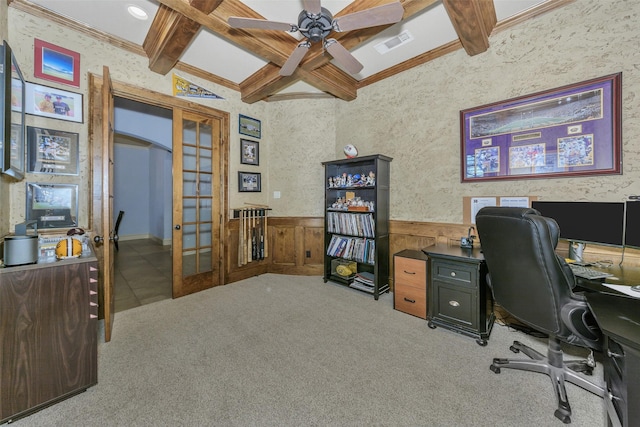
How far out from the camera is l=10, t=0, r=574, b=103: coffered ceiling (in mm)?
2189

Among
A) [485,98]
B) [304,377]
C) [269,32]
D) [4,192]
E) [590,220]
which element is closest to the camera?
[304,377]

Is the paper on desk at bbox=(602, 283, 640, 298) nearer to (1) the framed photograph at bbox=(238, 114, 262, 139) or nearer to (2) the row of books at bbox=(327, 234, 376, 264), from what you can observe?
(2) the row of books at bbox=(327, 234, 376, 264)

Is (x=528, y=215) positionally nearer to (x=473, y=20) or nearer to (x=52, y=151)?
(x=473, y=20)

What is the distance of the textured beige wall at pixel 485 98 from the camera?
1944 millimetres

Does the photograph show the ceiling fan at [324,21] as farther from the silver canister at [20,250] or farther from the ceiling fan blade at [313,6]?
the silver canister at [20,250]

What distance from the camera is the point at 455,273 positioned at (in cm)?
231

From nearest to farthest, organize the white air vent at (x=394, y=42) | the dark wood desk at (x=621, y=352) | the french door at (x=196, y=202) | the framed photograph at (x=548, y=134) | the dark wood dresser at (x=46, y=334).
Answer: the dark wood desk at (x=621, y=352) → the dark wood dresser at (x=46, y=334) → the framed photograph at (x=548, y=134) → the white air vent at (x=394, y=42) → the french door at (x=196, y=202)

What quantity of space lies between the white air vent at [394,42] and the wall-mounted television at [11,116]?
3.17 metres

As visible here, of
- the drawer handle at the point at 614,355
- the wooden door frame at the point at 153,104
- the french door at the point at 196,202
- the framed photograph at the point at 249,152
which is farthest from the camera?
the framed photograph at the point at 249,152

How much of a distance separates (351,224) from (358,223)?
12cm

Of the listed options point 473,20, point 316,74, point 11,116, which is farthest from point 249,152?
point 473,20

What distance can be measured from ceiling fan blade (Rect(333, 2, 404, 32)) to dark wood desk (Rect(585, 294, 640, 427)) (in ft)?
6.83

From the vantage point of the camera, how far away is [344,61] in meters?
2.34

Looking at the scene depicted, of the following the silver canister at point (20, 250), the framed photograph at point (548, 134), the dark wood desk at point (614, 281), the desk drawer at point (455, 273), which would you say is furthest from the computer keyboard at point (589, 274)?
the silver canister at point (20, 250)
